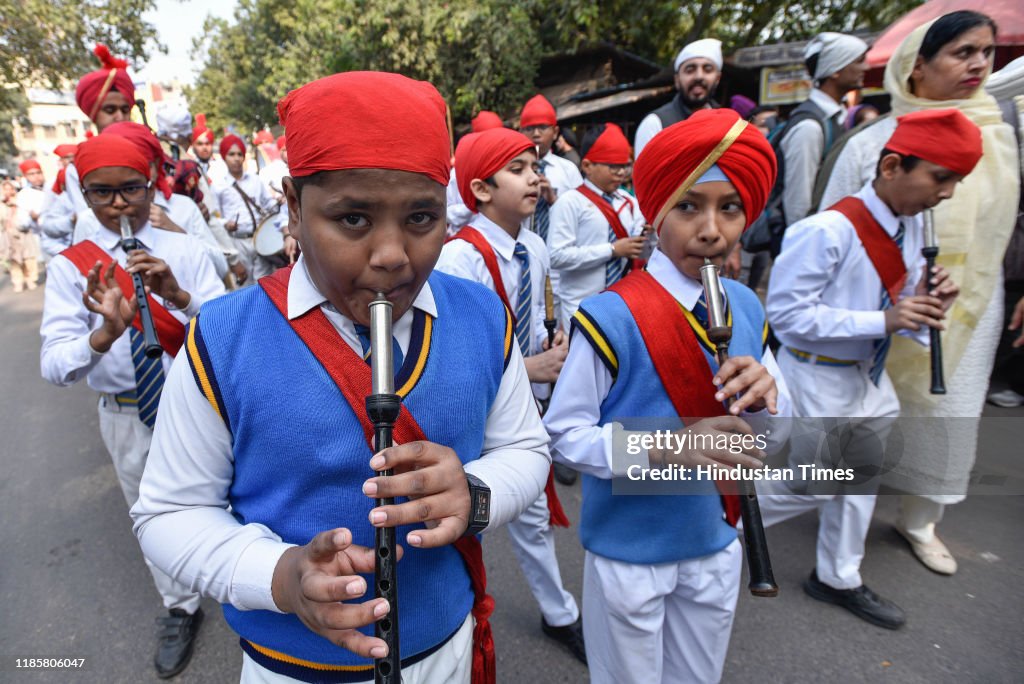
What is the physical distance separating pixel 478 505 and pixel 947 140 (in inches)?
94.1

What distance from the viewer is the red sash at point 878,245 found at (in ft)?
8.63

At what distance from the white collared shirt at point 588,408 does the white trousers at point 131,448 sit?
191 cm

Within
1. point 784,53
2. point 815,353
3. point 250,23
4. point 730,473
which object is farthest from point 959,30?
point 250,23

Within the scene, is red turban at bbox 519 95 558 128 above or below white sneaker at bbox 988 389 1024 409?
above

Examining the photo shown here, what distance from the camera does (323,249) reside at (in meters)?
1.11

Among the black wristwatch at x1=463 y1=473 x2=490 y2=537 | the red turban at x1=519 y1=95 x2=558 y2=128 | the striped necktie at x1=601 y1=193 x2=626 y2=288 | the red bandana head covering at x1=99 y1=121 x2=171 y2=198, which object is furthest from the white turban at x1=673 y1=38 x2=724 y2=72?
the black wristwatch at x1=463 y1=473 x2=490 y2=537

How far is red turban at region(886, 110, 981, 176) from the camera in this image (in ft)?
7.79

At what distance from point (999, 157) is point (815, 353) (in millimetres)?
1336

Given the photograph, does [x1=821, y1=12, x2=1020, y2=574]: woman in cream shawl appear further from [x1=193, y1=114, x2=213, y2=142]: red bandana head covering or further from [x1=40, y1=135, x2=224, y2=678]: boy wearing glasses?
[x1=193, y1=114, x2=213, y2=142]: red bandana head covering

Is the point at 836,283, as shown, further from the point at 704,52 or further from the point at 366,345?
the point at 704,52

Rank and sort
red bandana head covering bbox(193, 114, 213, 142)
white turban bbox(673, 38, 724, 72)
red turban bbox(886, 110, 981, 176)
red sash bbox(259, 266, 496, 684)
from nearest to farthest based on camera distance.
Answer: red sash bbox(259, 266, 496, 684)
red turban bbox(886, 110, 981, 176)
white turban bbox(673, 38, 724, 72)
red bandana head covering bbox(193, 114, 213, 142)

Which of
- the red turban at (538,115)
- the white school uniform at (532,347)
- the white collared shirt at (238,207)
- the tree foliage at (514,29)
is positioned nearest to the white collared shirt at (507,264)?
the white school uniform at (532,347)

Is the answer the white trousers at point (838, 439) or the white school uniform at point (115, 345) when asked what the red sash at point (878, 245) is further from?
the white school uniform at point (115, 345)

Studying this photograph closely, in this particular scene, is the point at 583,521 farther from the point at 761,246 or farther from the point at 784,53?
the point at 784,53
